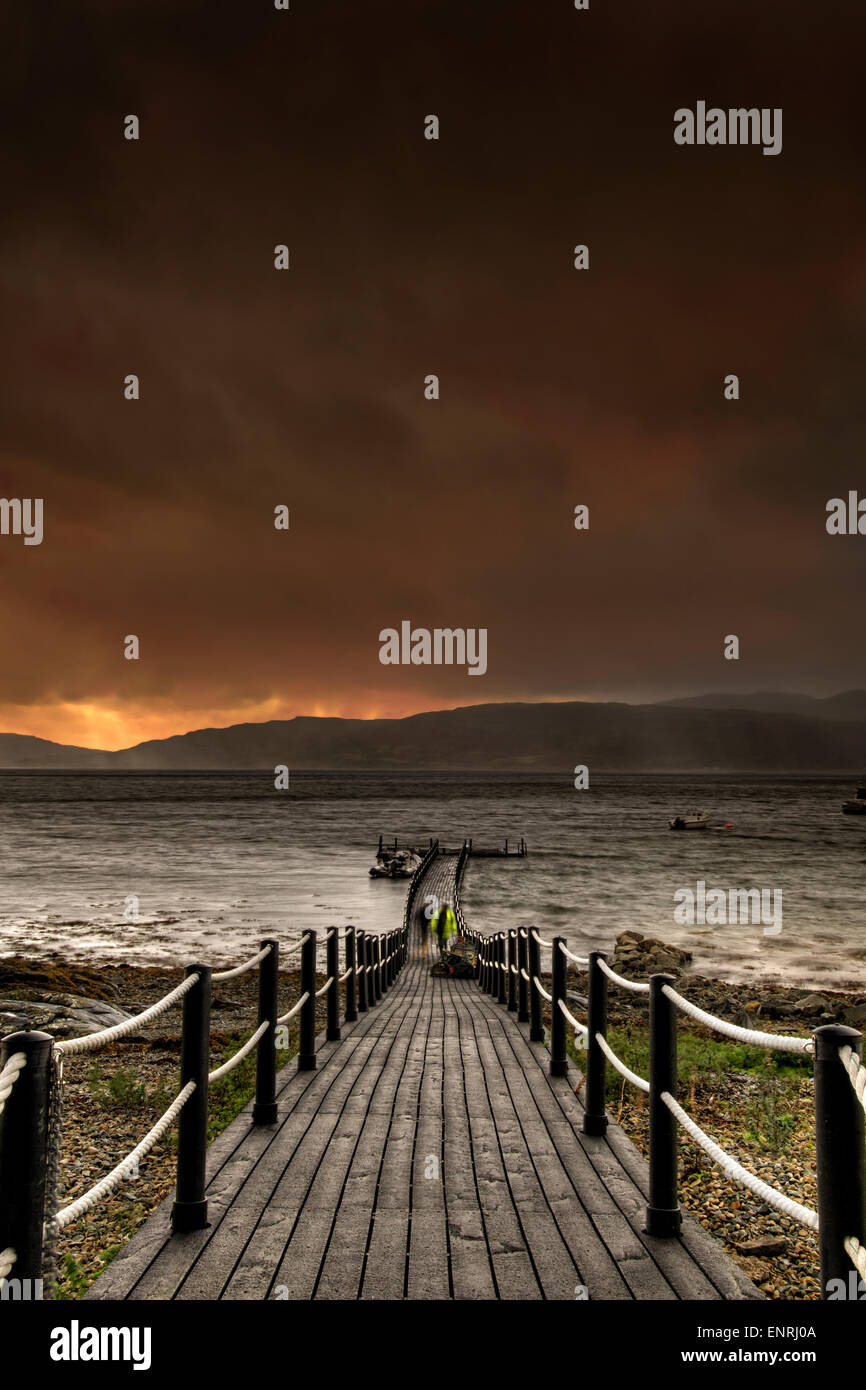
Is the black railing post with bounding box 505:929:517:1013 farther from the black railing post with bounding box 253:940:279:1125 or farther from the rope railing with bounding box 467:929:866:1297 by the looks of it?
the black railing post with bounding box 253:940:279:1125

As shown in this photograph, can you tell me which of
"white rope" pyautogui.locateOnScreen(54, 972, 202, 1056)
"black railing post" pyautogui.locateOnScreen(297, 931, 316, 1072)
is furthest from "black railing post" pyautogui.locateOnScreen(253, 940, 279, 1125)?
"white rope" pyautogui.locateOnScreen(54, 972, 202, 1056)

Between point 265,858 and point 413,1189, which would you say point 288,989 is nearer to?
point 413,1189

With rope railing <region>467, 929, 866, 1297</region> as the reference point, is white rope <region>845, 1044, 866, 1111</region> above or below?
above

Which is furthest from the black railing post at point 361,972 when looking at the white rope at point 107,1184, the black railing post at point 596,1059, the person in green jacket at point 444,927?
the person in green jacket at point 444,927

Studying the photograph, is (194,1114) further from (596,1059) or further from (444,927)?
(444,927)

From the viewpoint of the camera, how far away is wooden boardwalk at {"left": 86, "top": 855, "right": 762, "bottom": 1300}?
320cm

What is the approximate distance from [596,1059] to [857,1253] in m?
2.90

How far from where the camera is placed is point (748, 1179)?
9.49 ft

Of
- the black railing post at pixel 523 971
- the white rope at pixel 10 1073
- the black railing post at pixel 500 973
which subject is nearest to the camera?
the white rope at pixel 10 1073

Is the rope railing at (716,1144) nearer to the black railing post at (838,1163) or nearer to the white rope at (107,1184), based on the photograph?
the black railing post at (838,1163)

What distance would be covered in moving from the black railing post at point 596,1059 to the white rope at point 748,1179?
1289mm

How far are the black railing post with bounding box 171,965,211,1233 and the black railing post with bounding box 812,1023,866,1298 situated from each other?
107 inches

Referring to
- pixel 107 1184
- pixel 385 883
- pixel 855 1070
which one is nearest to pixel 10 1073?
pixel 107 1184

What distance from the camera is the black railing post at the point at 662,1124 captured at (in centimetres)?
366
